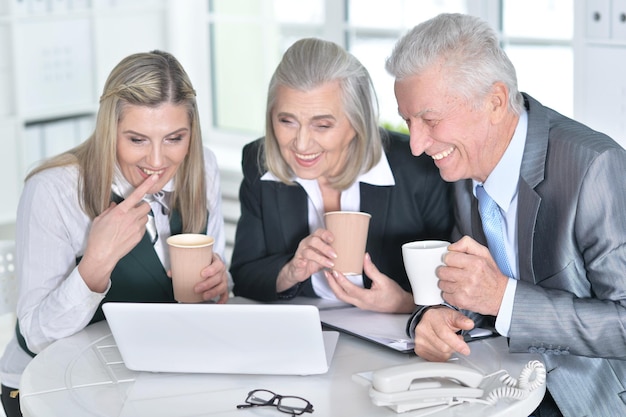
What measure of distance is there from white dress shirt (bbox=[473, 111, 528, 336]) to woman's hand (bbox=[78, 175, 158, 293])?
76cm

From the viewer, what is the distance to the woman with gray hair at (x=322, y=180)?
2350 millimetres

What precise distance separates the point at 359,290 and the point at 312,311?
434 mm

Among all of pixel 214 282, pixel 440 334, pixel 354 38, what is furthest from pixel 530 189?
pixel 354 38

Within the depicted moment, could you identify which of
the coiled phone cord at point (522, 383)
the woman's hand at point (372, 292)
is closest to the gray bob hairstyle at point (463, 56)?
the woman's hand at point (372, 292)

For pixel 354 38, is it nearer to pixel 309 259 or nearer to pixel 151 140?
pixel 151 140

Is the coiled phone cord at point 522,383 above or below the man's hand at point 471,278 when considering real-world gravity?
below

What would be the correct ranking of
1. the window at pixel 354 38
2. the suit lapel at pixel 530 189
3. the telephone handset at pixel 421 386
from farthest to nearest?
the window at pixel 354 38 → the suit lapel at pixel 530 189 → the telephone handset at pixel 421 386

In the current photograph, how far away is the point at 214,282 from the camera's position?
2.16 metres

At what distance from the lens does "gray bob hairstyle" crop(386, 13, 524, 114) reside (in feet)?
6.42

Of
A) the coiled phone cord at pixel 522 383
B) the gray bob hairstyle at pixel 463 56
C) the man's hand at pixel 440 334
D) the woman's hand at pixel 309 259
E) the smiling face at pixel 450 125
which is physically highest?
the gray bob hairstyle at pixel 463 56

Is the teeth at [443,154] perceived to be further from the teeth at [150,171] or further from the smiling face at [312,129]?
the teeth at [150,171]

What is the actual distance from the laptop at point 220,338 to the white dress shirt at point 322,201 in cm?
58

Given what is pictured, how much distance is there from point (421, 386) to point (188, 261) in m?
0.62

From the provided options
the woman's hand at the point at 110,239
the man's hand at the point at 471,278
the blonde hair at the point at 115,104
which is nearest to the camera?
the man's hand at the point at 471,278
